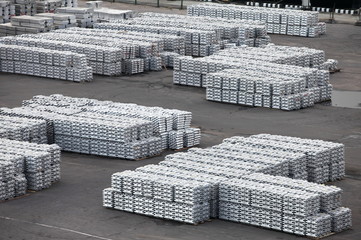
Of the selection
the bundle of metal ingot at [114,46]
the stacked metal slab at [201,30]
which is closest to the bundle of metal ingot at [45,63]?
the bundle of metal ingot at [114,46]

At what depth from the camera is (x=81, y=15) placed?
89438 mm

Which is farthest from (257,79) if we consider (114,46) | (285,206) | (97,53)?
(285,206)

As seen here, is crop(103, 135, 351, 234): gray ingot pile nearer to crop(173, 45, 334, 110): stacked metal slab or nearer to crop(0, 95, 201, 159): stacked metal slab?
crop(0, 95, 201, 159): stacked metal slab

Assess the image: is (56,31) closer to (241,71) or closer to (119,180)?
(241,71)

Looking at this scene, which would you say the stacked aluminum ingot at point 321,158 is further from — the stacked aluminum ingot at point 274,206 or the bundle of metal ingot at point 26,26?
the bundle of metal ingot at point 26,26

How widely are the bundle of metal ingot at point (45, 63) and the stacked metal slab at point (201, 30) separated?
11.4 m

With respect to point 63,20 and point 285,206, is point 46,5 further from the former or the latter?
point 285,206

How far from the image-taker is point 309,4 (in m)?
105

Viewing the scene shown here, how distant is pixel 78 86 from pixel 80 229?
1101 inches

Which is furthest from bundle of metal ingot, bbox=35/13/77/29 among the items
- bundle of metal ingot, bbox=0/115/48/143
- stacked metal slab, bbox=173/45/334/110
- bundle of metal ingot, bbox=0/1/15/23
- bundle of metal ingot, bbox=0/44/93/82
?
bundle of metal ingot, bbox=0/115/48/143

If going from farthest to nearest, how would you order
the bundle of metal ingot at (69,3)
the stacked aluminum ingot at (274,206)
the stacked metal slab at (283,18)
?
the bundle of metal ingot at (69,3) → the stacked metal slab at (283,18) → the stacked aluminum ingot at (274,206)

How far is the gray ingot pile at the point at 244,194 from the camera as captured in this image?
4178 centimetres

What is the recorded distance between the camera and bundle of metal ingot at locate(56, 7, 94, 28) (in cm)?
8931

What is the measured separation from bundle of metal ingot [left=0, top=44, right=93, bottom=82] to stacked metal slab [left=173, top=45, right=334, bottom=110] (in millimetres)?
6055
